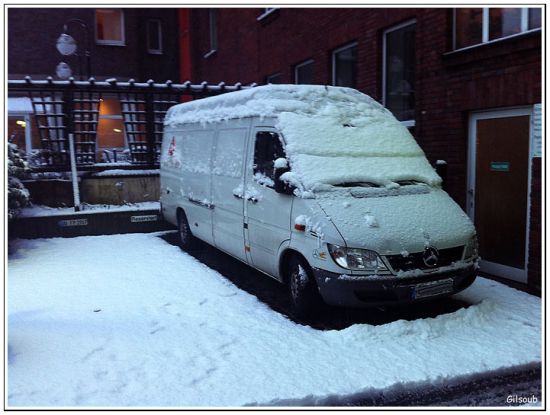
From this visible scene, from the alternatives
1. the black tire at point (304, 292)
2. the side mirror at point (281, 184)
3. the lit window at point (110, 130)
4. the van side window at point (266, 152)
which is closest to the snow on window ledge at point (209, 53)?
the lit window at point (110, 130)

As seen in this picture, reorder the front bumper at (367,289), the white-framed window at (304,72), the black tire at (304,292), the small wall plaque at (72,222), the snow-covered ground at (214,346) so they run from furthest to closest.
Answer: the white-framed window at (304,72) < the small wall plaque at (72,222) < the black tire at (304,292) < the front bumper at (367,289) < the snow-covered ground at (214,346)

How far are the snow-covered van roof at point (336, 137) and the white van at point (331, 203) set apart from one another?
0.05ft

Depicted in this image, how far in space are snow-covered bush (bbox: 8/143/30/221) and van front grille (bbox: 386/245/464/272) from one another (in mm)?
6617

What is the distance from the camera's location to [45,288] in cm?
646

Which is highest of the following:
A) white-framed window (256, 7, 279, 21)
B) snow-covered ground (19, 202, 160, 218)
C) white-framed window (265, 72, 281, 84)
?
white-framed window (256, 7, 279, 21)

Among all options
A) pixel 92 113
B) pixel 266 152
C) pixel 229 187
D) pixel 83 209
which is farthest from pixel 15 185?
pixel 266 152

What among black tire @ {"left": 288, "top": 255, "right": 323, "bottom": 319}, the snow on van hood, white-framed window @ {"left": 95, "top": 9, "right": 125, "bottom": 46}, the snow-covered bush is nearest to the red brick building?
the snow on van hood

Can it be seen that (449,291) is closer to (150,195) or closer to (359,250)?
(359,250)

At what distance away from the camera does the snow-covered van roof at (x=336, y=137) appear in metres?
5.54

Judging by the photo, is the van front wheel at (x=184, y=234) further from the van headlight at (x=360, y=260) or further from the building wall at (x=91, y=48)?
the building wall at (x=91, y=48)

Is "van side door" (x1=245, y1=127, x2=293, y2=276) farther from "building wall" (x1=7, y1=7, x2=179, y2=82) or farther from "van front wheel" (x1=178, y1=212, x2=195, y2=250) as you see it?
"building wall" (x1=7, y1=7, x2=179, y2=82)

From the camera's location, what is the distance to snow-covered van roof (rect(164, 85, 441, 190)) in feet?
18.2

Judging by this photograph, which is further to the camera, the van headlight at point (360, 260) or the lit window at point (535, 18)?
the lit window at point (535, 18)

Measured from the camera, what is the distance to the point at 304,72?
501 inches
